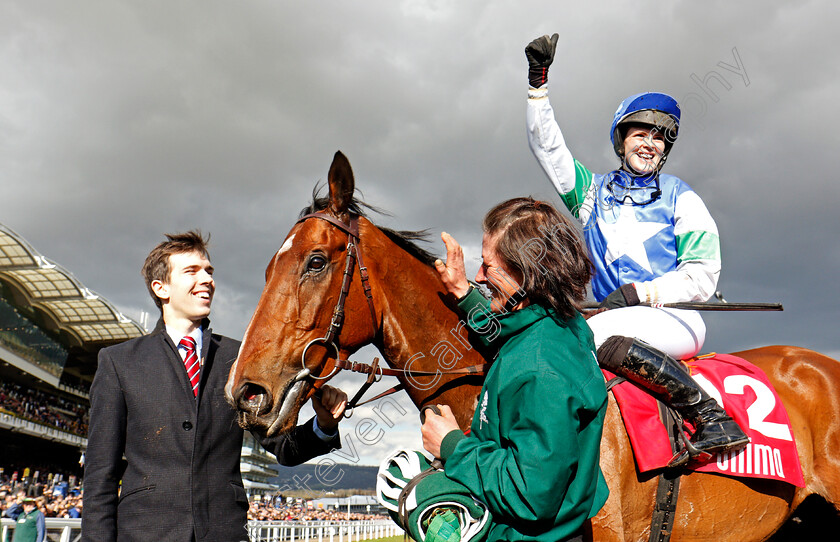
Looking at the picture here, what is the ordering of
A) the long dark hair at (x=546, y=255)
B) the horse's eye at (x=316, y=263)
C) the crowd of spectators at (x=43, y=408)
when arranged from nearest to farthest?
the long dark hair at (x=546, y=255)
the horse's eye at (x=316, y=263)
the crowd of spectators at (x=43, y=408)

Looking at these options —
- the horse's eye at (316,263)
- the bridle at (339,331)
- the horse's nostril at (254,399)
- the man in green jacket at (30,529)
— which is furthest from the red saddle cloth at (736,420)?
the man in green jacket at (30,529)

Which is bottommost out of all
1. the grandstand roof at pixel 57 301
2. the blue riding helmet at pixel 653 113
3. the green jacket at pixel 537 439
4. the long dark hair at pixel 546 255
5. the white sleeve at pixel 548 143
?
the green jacket at pixel 537 439

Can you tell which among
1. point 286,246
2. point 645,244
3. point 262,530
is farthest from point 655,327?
point 262,530

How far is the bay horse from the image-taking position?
7.60 feet

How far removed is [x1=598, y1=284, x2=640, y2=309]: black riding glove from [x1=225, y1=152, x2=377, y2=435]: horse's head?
1.12 m

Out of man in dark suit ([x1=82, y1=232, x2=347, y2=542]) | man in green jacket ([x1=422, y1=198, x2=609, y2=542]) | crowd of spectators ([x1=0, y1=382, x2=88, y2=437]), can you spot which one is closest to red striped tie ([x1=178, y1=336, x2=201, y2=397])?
man in dark suit ([x1=82, y1=232, x2=347, y2=542])

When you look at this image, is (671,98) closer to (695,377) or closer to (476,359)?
(695,377)

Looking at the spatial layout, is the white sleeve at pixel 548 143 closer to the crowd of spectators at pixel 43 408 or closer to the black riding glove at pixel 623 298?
the black riding glove at pixel 623 298

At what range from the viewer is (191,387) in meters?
2.60

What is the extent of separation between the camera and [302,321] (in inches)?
96.4

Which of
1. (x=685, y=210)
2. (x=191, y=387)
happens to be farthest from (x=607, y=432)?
(x=191, y=387)

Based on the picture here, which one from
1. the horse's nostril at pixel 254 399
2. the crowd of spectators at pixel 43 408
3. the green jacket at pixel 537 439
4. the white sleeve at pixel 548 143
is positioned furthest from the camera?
the crowd of spectators at pixel 43 408

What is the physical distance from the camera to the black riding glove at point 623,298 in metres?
2.67

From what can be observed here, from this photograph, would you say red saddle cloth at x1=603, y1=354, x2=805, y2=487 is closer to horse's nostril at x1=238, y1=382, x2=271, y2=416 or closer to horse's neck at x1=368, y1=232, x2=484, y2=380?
horse's neck at x1=368, y1=232, x2=484, y2=380
